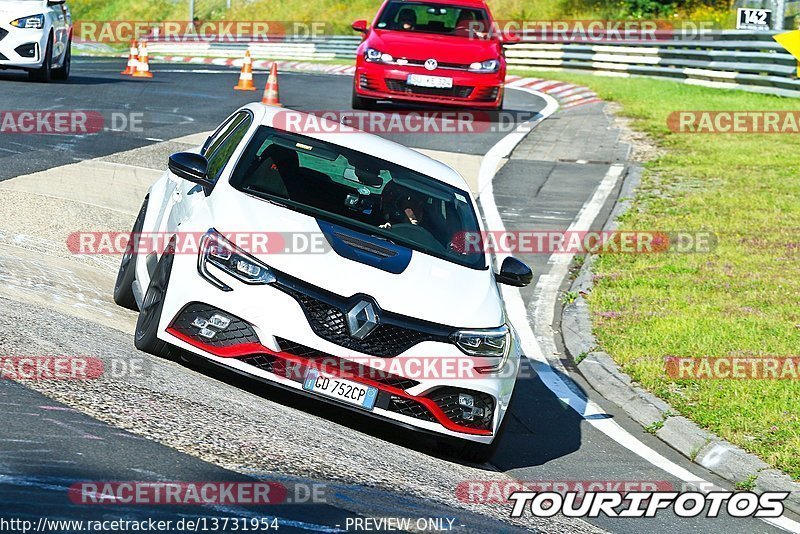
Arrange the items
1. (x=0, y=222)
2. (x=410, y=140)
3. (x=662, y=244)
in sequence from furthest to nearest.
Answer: (x=410, y=140) < (x=662, y=244) < (x=0, y=222)

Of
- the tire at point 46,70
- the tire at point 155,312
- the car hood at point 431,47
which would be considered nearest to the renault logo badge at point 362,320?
the tire at point 155,312

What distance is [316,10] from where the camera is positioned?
68875 millimetres

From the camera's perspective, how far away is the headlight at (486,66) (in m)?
20.0

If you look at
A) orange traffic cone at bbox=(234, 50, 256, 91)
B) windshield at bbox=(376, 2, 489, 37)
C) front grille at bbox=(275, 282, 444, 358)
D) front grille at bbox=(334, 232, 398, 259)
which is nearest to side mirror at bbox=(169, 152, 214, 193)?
front grille at bbox=(334, 232, 398, 259)

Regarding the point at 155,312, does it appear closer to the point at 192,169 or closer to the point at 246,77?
the point at 192,169

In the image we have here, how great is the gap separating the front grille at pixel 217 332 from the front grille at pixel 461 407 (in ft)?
3.32

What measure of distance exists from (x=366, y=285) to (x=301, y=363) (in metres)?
0.52

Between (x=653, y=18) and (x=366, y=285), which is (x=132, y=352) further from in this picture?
(x=653, y=18)

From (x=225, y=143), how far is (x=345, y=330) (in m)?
2.33

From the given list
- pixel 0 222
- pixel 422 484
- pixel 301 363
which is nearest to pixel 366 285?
pixel 301 363

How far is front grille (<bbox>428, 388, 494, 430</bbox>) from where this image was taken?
6715mm

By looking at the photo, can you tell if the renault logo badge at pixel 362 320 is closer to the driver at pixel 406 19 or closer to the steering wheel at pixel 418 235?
the steering wheel at pixel 418 235

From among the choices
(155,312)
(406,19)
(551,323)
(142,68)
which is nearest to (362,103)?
(406,19)

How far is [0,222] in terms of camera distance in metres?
10.6
